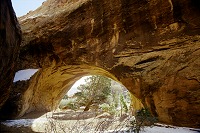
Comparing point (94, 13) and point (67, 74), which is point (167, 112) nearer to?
point (94, 13)

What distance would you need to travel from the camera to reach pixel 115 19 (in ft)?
26.8

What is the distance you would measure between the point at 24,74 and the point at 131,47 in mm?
5340

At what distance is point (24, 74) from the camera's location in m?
9.54

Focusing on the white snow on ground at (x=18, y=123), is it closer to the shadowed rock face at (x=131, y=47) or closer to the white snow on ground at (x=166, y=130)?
the shadowed rock face at (x=131, y=47)

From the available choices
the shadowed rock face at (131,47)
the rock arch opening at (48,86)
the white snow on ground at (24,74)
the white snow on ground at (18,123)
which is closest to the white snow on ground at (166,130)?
the shadowed rock face at (131,47)

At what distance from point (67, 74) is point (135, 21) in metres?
5.17

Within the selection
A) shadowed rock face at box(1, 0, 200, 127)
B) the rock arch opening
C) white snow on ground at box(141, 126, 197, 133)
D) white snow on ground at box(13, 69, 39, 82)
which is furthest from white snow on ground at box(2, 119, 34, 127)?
white snow on ground at box(141, 126, 197, 133)

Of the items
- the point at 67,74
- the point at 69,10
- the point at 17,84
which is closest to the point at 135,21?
the point at 69,10

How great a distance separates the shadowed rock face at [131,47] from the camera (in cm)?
645

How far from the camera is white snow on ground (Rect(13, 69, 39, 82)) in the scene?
9.30 m

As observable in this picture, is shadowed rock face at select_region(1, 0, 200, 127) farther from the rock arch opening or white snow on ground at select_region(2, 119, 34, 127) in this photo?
white snow on ground at select_region(2, 119, 34, 127)

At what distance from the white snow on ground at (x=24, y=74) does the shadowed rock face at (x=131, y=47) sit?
9.0 inches

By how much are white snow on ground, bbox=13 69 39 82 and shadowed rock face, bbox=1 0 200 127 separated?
0.23m

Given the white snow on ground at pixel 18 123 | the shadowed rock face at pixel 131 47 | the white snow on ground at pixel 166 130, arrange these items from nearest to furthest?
the white snow on ground at pixel 166 130, the shadowed rock face at pixel 131 47, the white snow on ground at pixel 18 123
